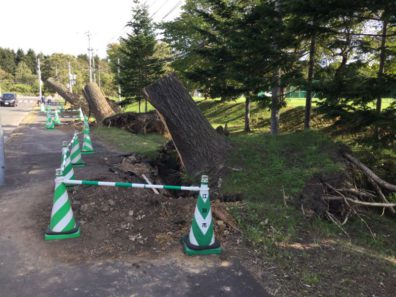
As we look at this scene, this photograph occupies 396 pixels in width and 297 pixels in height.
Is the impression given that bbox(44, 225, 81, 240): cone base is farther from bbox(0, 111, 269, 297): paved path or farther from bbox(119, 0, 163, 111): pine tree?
bbox(119, 0, 163, 111): pine tree

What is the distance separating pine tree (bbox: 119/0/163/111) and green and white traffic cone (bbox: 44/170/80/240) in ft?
61.7

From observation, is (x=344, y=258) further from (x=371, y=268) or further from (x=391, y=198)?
(x=391, y=198)

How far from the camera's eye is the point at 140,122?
15664mm

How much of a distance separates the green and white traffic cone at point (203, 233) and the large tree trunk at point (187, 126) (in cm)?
240

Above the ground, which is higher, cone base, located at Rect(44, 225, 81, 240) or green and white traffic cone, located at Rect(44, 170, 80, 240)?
green and white traffic cone, located at Rect(44, 170, 80, 240)

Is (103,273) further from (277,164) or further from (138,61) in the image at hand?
(138,61)

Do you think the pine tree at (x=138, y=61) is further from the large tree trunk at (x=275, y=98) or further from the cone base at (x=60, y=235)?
the cone base at (x=60, y=235)

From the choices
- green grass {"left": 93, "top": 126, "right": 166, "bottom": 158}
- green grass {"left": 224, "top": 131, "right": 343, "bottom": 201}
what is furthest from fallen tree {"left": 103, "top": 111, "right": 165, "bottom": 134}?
green grass {"left": 224, "top": 131, "right": 343, "bottom": 201}

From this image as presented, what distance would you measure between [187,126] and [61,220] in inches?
123

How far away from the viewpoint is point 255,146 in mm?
7207

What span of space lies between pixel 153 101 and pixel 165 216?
8.55ft

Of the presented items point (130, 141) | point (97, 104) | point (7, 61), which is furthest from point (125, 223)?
point (7, 61)

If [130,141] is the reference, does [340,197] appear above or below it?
below

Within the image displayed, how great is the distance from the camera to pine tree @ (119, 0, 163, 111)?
22750 millimetres
